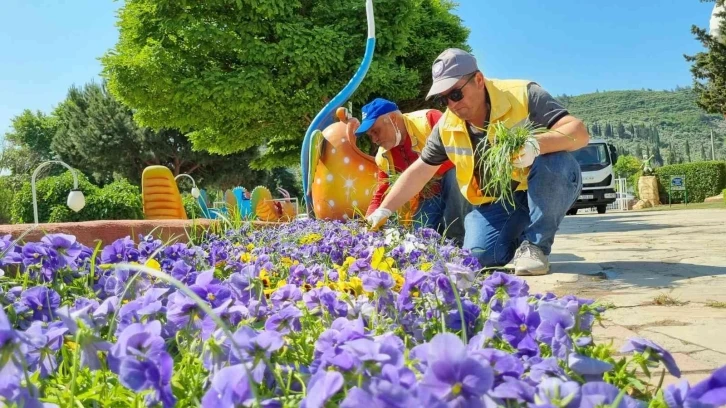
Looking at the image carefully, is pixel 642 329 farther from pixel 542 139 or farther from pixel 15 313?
pixel 15 313

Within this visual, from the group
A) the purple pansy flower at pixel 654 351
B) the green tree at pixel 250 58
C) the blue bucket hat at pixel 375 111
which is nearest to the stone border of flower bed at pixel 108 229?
the blue bucket hat at pixel 375 111

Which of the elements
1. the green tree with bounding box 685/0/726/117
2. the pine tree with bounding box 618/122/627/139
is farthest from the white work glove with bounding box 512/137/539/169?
the pine tree with bounding box 618/122/627/139

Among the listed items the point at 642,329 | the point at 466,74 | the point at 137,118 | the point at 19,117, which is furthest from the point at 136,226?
the point at 19,117

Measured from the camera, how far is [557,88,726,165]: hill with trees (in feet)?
424

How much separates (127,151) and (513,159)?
1137 inches

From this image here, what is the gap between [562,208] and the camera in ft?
10.9

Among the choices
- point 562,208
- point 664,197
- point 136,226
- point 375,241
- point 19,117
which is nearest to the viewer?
point 375,241

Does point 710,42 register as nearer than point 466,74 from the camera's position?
No

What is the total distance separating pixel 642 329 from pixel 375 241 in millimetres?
1121

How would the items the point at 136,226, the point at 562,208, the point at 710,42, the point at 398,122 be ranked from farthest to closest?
the point at 710,42 → the point at 398,122 → the point at 136,226 → the point at 562,208

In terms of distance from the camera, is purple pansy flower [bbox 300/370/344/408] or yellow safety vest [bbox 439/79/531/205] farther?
yellow safety vest [bbox 439/79/531/205]

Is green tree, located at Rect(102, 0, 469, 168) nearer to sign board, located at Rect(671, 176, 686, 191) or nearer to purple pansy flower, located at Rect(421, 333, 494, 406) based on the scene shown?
purple pansy flower, located at Rect(421, 333, 494, 406)

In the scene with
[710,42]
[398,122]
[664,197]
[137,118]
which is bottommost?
[664,197]

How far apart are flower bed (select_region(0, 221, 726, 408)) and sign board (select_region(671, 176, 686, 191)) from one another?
28.3 m
